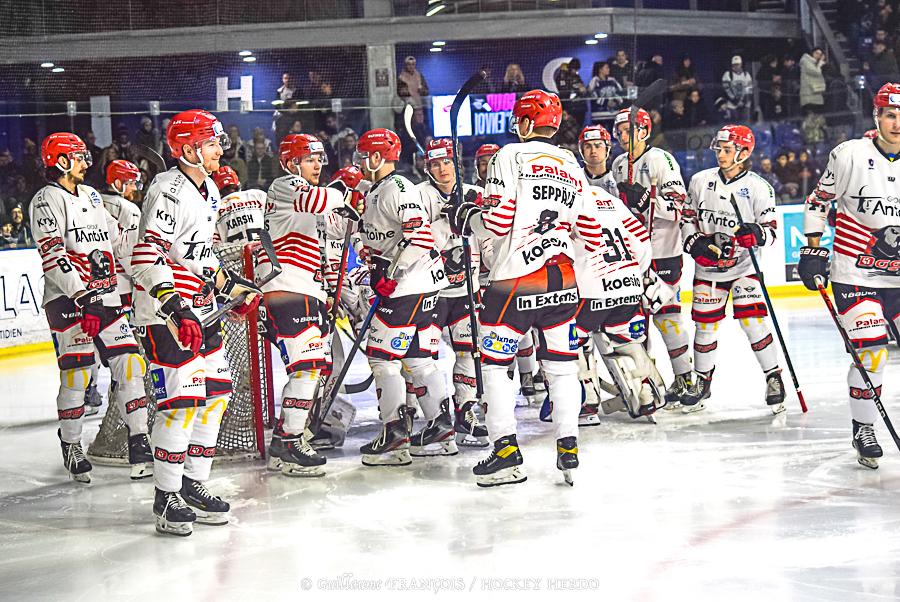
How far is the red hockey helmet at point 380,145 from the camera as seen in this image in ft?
16.5

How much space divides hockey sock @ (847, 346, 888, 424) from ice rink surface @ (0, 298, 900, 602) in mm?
241

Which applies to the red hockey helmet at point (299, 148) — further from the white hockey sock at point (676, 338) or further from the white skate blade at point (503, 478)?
the white hockey sock at point (676, 338)

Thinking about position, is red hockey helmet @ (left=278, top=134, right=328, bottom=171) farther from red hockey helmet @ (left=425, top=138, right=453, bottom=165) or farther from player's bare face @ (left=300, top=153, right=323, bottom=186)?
red hockey helmet @ (left=425, top=138, right=453, bottom=165)

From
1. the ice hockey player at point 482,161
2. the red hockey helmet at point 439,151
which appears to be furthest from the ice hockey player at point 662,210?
the red hockey helmet at point 439,151

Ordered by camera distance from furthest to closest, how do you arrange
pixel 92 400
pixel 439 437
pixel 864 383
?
pixel 92 400 → pixel 439 437 → pixel 864 383

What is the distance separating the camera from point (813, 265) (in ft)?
15.1

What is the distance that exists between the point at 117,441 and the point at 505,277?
89.0 inches

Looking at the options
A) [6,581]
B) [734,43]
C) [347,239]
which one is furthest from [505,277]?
[734,43]

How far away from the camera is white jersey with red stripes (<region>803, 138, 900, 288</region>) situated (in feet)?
14.5

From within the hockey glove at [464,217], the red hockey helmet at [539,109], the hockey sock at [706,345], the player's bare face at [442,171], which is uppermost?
the red hockey helmet at [539,109]

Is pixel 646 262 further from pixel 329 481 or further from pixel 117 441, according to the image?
pixel 117 441

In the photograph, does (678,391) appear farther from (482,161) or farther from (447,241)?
(482,161)

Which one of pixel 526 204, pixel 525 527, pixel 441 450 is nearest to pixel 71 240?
pixel 441 450

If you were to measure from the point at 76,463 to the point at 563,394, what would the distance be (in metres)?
2.26
